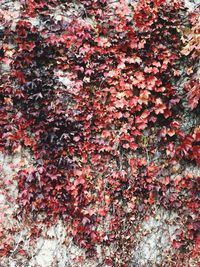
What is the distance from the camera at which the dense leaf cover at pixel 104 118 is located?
13.0 ft

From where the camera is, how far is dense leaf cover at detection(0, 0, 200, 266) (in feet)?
13.0

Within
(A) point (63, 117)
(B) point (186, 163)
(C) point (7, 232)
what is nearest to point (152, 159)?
(B) point (186, 163)

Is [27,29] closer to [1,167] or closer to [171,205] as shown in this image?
[1,167]

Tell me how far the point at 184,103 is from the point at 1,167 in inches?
87.8

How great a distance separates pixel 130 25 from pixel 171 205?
2.15 meters

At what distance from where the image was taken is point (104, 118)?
403 centimetres

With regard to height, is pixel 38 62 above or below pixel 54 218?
above

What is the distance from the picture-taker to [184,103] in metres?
4.09

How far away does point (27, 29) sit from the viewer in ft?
13.1

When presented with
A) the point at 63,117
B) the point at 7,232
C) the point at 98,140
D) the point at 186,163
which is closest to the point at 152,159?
the point at 186,163

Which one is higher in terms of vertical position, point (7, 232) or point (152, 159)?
point (152, 159)

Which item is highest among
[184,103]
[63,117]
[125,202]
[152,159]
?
[184,103]

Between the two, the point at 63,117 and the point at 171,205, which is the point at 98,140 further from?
the point at 171,205

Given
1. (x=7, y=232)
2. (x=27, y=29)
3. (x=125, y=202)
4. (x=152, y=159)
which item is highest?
(x=27, y=29)
